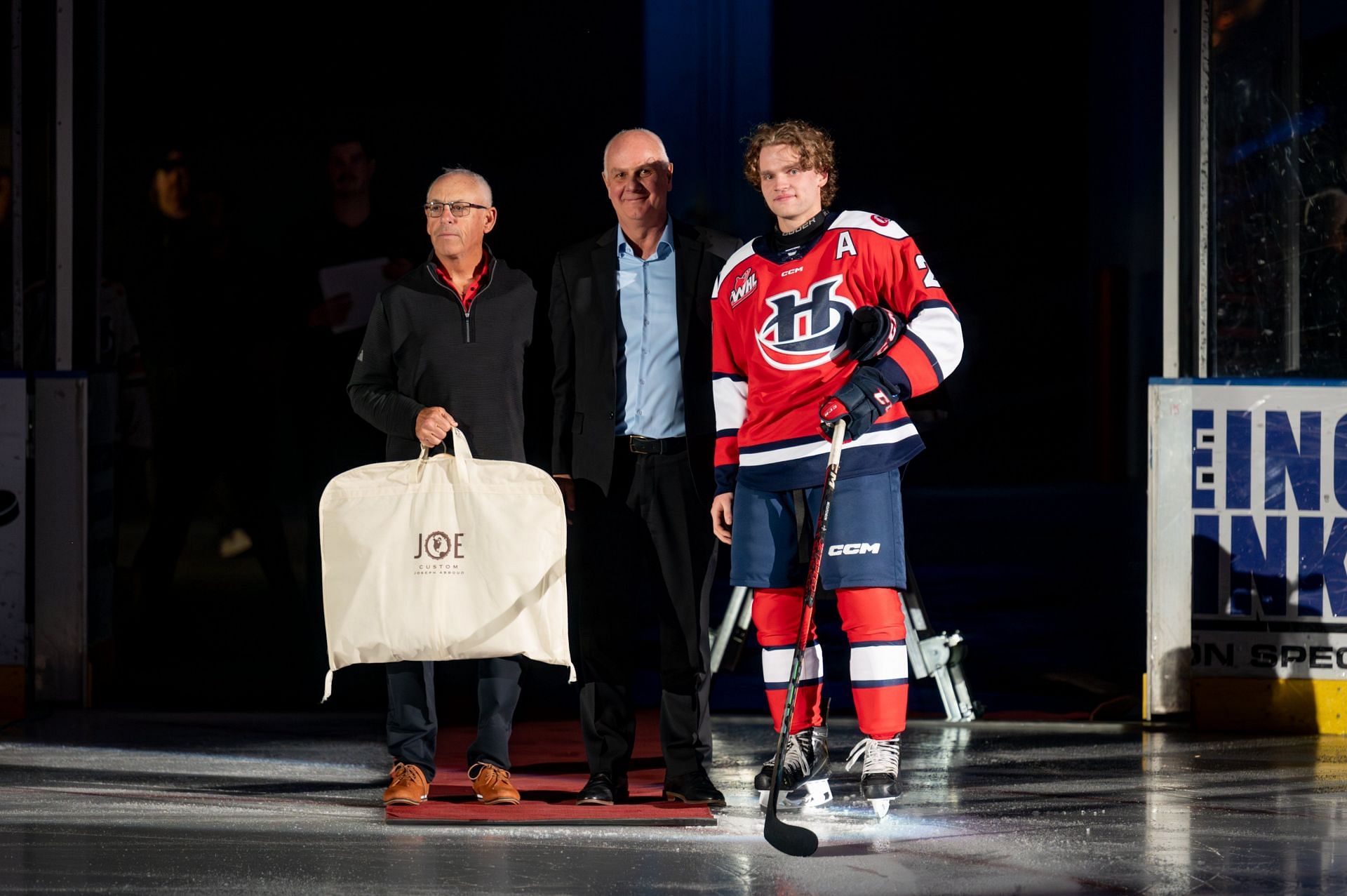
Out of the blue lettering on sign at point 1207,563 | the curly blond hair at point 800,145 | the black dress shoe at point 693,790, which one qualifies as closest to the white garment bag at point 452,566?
the black dress shoe at point 693,790

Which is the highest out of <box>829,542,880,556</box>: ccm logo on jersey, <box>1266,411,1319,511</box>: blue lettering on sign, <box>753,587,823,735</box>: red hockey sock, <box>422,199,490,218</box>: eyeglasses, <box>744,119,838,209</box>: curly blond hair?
<box>744,119,838,209</box>: curly blond hair

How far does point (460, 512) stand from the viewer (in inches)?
168

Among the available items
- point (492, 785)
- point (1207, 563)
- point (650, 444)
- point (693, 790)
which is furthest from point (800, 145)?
point (1207, 563)

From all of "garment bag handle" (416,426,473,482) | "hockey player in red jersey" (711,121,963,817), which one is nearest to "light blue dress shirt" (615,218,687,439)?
"hockey player in red jersey" (711,121,963,817)

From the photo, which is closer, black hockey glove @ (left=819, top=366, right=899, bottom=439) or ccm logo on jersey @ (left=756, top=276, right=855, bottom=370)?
black hockey glove @ (left=819, top=366, right=899, bottom=439)

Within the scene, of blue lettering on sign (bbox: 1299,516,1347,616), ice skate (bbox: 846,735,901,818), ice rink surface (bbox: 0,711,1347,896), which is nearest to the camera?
ice rink surface (bbox: 0,711,1347,896)

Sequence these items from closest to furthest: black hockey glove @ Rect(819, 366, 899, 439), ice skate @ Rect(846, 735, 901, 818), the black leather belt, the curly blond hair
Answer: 1. black hockey glove @ Rect(819, 366, 899, 439)
2. ice skate @ Rect(846, 735, 901, 818)
3. the curly blond hair
4. the black leather belt

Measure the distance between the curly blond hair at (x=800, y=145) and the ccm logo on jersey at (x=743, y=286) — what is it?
0.23 meters

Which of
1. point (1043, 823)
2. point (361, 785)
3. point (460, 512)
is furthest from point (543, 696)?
point (1043, 823)

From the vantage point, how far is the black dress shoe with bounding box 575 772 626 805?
4.37m

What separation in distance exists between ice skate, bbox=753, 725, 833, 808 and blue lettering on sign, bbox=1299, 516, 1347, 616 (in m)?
2.01

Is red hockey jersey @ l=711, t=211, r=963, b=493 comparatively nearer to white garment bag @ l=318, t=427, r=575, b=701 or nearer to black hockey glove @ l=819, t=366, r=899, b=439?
black hockey glove @ l=819, t=366, r=899, b=439

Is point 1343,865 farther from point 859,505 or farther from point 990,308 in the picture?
point 990,308

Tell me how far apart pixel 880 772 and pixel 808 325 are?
3.58ft
